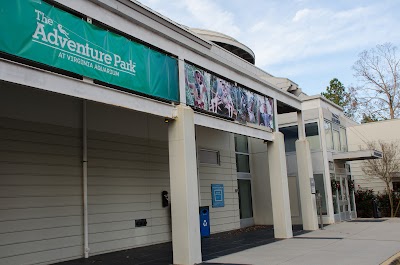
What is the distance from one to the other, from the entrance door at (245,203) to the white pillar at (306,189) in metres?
3.39

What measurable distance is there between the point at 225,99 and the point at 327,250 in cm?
507

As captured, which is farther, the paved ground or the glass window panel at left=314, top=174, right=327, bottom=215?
the glass window panel at left=314, top=174, right=327, bottom=215

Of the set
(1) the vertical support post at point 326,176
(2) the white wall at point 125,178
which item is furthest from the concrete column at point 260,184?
(2) the white wall at point 125,178

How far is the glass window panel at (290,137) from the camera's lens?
20297mm

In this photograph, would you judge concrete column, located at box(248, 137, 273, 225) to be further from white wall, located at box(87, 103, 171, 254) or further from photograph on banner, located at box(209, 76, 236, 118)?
photograph on banner, located at box(209, 76, 236, 118)

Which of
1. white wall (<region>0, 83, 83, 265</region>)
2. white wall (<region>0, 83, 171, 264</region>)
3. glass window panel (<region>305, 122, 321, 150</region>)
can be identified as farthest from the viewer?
glass window panel (<region>305, 122, 321, 150</region>)

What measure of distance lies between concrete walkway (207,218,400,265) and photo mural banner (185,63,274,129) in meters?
3.96

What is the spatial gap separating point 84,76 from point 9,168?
3.44 metres

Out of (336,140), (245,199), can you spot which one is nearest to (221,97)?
(245,199)

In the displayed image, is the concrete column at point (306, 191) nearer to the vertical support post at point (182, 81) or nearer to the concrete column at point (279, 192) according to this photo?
the concrete column at point (279, 192)

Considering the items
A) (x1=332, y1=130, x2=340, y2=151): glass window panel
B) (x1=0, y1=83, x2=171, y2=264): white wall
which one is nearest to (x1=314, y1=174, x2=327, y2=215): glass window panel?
(x1=332, y1=130, x2=340, y2=151): glass window panel

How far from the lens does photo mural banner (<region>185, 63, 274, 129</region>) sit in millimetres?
10500

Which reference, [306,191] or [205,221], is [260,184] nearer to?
[306,191]

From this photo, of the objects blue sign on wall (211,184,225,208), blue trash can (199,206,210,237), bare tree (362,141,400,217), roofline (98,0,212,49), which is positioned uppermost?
roofline (98,0,212,49)
